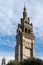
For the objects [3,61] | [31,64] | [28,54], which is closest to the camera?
[31,64]

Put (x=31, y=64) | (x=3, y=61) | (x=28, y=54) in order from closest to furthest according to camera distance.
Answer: (x=31, y=64) → (x=3, y=61) → (x=28, y=54)

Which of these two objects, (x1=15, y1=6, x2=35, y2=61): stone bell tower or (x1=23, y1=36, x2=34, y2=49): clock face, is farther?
(x1=23, y1=36, x2=34, y2=49): clock face

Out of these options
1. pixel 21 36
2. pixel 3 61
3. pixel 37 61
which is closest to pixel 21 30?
pixel 21 36

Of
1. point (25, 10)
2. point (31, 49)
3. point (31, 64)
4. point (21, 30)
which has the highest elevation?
point (25, 10)

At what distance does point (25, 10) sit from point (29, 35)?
1104 cm

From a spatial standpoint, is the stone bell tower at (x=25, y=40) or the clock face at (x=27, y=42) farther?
the clock face at (x=27, y=42)

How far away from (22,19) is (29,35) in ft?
26.0

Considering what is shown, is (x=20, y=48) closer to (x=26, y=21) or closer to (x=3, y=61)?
(x=26, y=21)

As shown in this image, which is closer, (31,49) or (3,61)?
(3,61)

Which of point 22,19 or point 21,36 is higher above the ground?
point 22,19

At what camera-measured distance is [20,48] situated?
338 ft

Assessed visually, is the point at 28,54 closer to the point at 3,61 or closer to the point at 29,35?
the point at 29,35

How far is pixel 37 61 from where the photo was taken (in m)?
55.3

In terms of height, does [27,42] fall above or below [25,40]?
below
